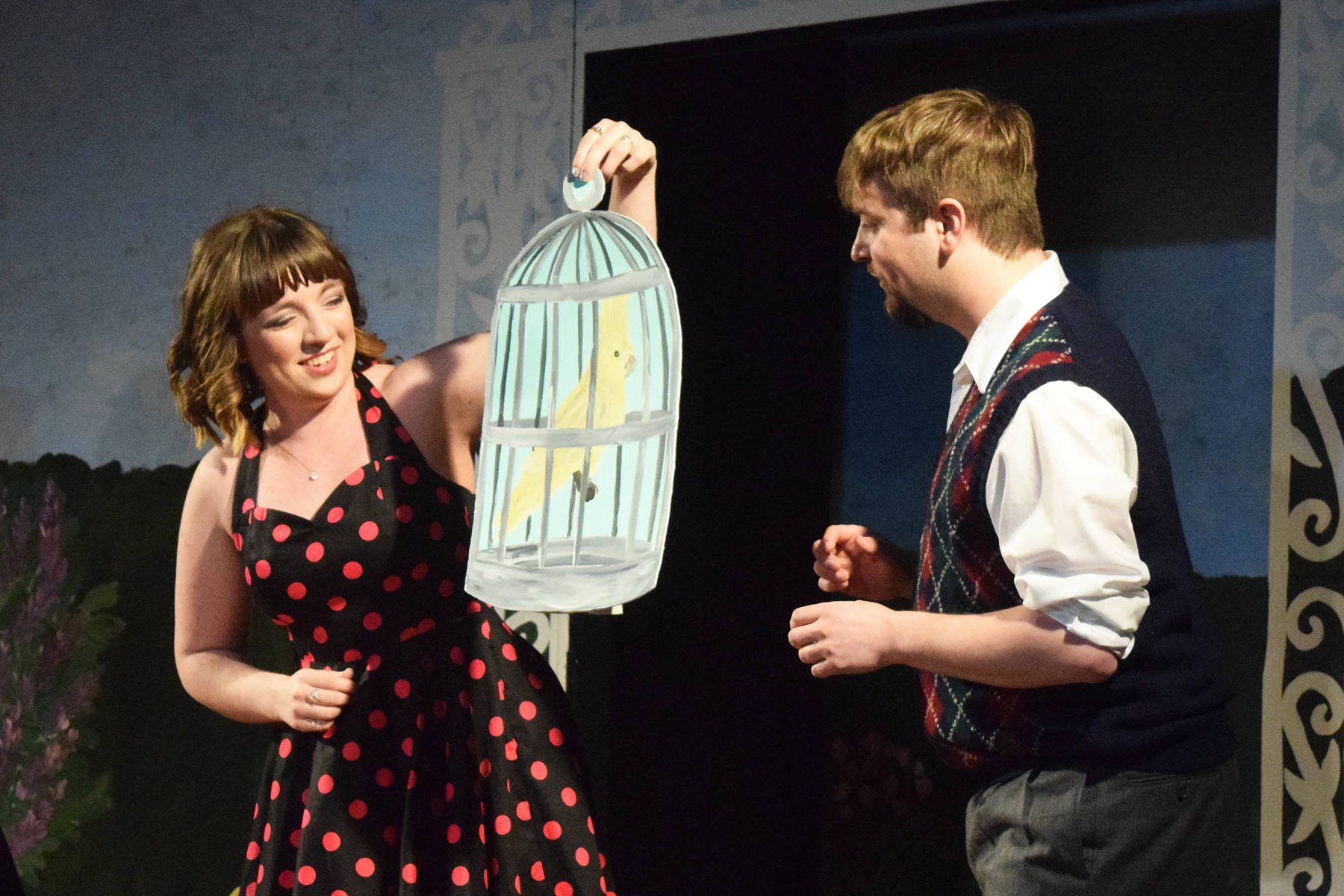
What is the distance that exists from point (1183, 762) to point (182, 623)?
1.34 metres

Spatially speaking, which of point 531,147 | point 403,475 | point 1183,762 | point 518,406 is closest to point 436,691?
point 403,475

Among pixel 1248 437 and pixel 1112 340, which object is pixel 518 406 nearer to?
pixel 1112 340

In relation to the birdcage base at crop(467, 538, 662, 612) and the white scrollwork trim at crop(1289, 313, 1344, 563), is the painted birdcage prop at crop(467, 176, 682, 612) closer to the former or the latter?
the birdcage base at crop(467, 538, 662, 612)

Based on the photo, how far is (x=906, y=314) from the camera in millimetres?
1571

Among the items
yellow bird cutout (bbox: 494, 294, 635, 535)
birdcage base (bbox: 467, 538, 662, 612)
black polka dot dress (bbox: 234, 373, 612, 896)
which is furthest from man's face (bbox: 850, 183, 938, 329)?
black polka dot dress (bbox: 234, 373, 612, 896)

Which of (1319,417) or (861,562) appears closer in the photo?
(861,562)

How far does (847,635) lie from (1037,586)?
0.19 metres

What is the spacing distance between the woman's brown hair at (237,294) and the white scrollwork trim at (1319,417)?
4.20 feet

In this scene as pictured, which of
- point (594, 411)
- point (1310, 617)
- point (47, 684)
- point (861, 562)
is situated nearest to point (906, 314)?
point (861, 562)

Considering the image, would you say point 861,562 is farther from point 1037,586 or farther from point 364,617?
point 364,617

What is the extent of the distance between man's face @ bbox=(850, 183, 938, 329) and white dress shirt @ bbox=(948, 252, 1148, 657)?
0.24 meters

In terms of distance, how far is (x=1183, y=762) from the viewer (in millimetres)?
1297

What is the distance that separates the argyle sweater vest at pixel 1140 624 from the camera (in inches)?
50.3

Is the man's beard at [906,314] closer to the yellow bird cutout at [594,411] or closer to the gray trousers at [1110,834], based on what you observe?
the yellow bird cutout at [594,411]
